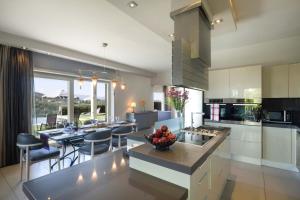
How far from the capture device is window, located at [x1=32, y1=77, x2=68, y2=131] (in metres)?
4.20

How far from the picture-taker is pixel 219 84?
3.99 m

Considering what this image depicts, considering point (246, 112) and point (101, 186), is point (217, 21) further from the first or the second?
point (246, 112)

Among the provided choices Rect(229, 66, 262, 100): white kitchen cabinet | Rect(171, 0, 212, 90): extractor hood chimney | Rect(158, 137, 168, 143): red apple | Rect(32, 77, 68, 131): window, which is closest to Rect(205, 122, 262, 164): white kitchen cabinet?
Rect(229, 66, 262, 100): white kitchen cabinet

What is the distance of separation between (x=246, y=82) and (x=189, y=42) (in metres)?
2.69

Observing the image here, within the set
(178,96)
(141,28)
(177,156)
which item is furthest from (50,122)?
(177,156)

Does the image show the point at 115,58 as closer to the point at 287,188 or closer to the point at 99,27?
the point at 99,27

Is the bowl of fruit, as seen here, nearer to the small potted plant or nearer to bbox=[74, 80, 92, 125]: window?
the small potted plant

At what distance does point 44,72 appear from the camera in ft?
13.8

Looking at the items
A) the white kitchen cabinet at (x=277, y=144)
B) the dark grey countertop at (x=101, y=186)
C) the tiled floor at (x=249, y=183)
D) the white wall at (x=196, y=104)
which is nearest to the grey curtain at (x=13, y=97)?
the tiled floor at (x=249, y=183)

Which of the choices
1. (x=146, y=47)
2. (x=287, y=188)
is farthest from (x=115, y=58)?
(x=287, y=188)

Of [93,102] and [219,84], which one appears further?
[93,102]

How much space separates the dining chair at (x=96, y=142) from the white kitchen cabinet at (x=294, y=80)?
3846mm

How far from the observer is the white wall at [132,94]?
245 inches

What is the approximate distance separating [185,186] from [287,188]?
2.63 m
